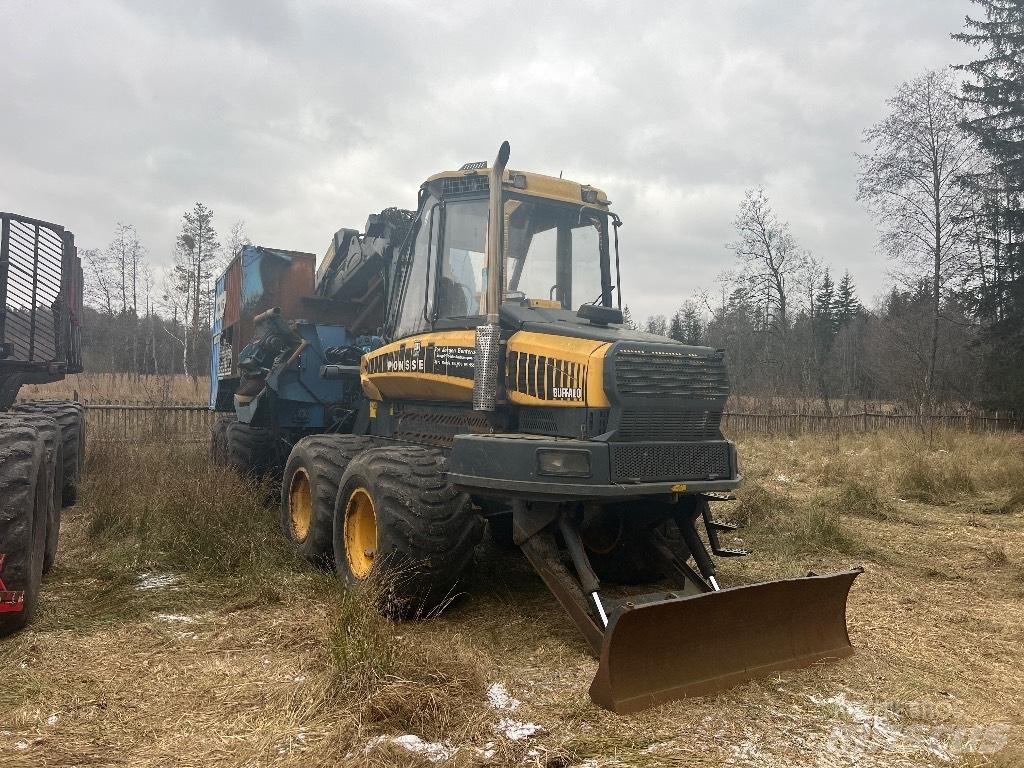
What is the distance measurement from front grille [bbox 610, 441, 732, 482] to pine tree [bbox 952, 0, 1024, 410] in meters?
22.7

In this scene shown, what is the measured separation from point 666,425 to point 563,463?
79cm

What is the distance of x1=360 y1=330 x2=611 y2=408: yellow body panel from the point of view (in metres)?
4.64

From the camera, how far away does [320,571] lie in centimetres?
593

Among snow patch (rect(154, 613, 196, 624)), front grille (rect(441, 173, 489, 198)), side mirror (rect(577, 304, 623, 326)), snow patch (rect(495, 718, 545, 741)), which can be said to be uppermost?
front grille (rect(441, 173, 489, 198))

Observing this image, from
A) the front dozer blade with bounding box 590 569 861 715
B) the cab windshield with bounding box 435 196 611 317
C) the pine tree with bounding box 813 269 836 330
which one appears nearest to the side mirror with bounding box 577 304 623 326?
the cab windshield with bounding box 435 196 611 317

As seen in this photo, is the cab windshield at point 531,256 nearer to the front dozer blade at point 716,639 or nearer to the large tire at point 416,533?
the large tire at point 416,533

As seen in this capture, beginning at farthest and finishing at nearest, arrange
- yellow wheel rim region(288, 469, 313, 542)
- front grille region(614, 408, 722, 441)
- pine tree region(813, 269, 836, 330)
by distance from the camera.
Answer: pine tree region(813, 269, 836, 330) → yellow wheel rim region(288, 469, 313, 542) → front grille region(614, 408, 722, 441)

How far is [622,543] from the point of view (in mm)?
5578

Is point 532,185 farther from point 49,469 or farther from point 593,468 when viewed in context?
point 49,469

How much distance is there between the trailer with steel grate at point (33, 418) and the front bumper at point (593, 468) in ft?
8.05

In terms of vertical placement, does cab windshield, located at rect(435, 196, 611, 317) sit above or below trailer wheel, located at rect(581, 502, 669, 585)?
above

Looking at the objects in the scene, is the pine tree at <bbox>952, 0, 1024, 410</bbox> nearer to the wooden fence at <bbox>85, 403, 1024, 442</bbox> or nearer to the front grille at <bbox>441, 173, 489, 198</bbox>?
the wooden fence at <bbox>85, 403, 1024, 442</bbox>

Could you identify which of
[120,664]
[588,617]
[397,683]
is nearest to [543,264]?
[588,617]

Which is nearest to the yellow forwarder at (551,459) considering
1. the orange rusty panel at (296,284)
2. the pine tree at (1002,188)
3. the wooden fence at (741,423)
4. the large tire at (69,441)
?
the orange rusty panel at (296,284)
